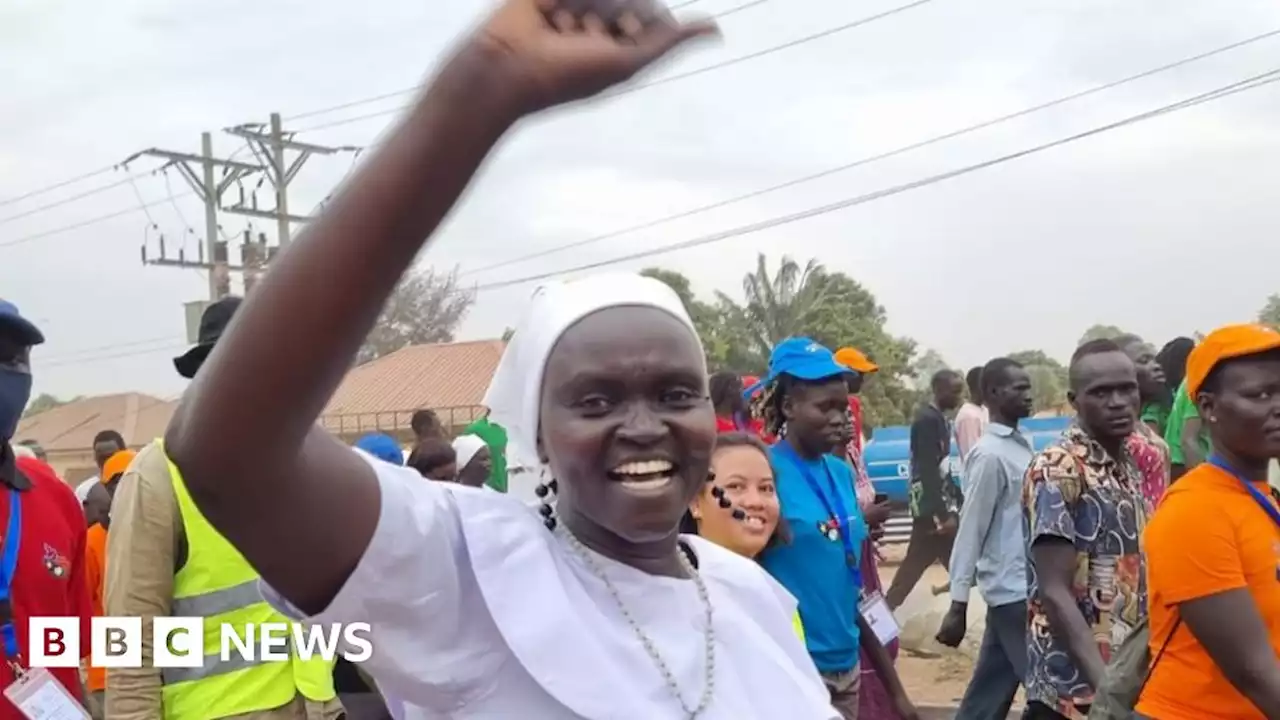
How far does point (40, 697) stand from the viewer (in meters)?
3.39

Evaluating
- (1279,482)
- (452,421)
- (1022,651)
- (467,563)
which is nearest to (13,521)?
(467,563)

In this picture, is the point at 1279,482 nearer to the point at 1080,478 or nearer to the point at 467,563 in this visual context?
the point at 1080,478

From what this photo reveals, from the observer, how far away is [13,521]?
11.7ft

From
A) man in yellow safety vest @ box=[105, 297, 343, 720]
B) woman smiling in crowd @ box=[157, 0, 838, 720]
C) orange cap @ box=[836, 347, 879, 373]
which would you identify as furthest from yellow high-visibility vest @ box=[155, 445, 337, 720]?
orange cap @ box=[836, 347, 879, 373]

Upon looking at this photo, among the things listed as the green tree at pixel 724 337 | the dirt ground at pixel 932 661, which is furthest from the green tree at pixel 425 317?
the dirt ground at pixel 932 661

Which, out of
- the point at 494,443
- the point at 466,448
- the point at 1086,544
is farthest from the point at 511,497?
the point at 494,443

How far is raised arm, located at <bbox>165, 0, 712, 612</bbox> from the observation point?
46.0 inches

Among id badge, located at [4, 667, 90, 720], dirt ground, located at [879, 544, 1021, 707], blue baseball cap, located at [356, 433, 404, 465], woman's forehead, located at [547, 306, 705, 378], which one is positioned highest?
woman's forehead, located at [547, 306, 705, 378]

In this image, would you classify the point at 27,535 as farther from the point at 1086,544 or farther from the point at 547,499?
the point at 1086,544

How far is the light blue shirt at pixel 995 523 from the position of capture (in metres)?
5.99

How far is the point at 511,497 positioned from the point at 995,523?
474 centimetres

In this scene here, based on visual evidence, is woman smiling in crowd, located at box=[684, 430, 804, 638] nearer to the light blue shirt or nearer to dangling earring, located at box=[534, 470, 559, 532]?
dangling earring, located at box=[534, 470, 559, 532]

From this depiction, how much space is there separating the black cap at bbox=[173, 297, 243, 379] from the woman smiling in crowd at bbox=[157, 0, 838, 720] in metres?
1.81

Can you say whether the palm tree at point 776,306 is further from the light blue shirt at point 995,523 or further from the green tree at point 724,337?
the light blue shirt at point 995,523
